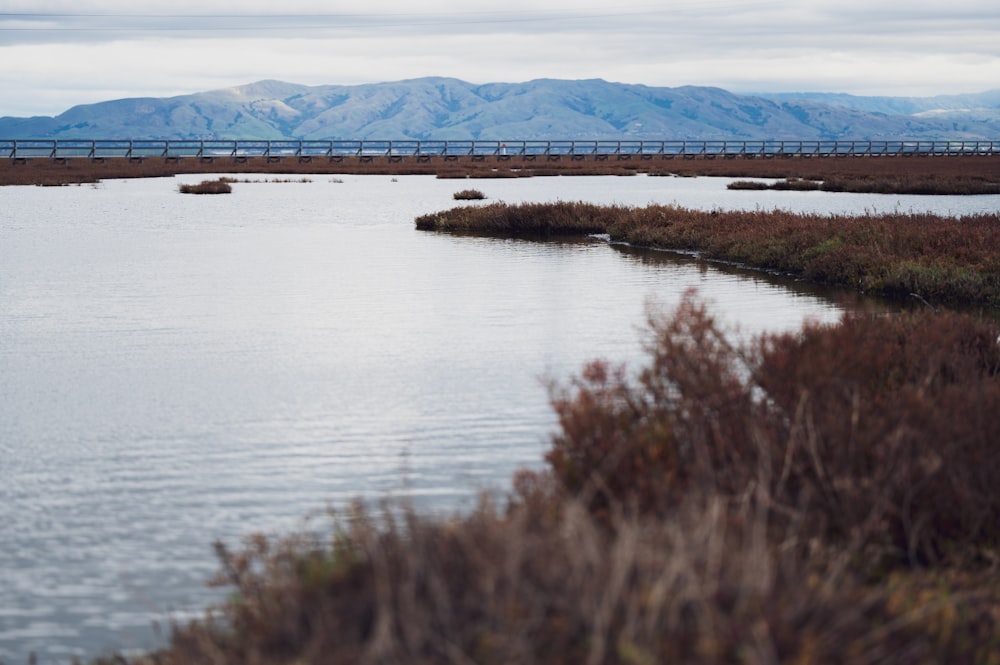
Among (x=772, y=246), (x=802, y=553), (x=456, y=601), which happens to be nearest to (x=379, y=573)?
(x=456, y=601)

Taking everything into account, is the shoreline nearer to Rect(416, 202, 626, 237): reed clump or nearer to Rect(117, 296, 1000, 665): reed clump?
Rect(416, 202, 626, 237): reed clump

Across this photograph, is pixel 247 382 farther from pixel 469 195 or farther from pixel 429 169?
pixel 429 169

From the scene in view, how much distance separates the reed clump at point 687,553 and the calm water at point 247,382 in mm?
1117

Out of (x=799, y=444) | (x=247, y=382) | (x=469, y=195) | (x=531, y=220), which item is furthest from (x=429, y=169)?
(x=799, y=444)

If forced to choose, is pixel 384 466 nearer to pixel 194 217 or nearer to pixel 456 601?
pixel 456 601

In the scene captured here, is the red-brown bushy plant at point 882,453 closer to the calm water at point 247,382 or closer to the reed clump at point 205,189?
the calm water at point 247,382

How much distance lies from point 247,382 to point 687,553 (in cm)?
1049

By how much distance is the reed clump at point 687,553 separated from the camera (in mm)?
4340

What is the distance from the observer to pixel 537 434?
1166 centimetres

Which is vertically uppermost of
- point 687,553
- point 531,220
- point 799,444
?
point 687,553

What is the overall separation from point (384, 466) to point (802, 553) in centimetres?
482

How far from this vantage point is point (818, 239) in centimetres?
2738

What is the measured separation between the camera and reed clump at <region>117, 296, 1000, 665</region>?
4340 mm

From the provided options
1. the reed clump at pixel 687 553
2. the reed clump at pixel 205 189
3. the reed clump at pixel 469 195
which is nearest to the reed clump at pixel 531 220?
the reed clump at pixel 469 195
